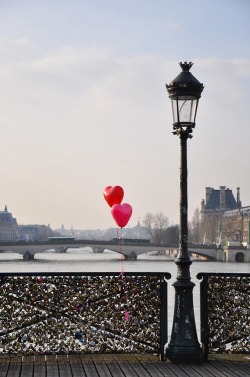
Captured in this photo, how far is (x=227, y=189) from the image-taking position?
152 metres

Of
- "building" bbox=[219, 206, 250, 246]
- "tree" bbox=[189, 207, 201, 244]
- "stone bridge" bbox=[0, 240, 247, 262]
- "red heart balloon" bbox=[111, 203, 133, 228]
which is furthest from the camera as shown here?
"tree" bbox=[189, 207, 201, 244]

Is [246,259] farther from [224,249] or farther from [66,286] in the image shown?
[66,286]

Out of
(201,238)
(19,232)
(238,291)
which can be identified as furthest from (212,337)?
(19,232)

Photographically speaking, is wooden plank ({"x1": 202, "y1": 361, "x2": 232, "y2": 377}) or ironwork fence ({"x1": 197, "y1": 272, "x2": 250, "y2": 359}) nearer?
wooden plank ({"x1": 202, "y1": 361, "x2": 232, "y2": 377})

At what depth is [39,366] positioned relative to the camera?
8211mm

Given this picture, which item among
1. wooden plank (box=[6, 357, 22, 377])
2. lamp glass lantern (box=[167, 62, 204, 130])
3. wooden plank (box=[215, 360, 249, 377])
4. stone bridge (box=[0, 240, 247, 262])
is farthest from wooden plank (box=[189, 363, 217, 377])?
stone bridge (box=[0, 240, 247, 262])

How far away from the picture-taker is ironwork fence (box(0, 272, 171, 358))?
874 centimetres

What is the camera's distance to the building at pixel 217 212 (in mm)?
139250

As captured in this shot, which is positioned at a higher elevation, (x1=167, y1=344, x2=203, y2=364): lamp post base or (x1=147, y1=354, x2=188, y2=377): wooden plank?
(x1=167, y1=344, x2=203, y2=364): lamp post base

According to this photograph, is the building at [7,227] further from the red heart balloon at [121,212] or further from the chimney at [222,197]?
the red heart balloon at [121,212]

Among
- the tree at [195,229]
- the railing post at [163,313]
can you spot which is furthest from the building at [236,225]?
the railing post at [163,313]

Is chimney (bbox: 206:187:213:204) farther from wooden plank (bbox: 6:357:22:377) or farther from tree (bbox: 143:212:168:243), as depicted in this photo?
wooden plank (bbox: 6:357:22:377)

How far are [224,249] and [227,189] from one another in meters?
58.9

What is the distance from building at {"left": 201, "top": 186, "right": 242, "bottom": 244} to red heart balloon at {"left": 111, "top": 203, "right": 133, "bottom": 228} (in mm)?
122157
